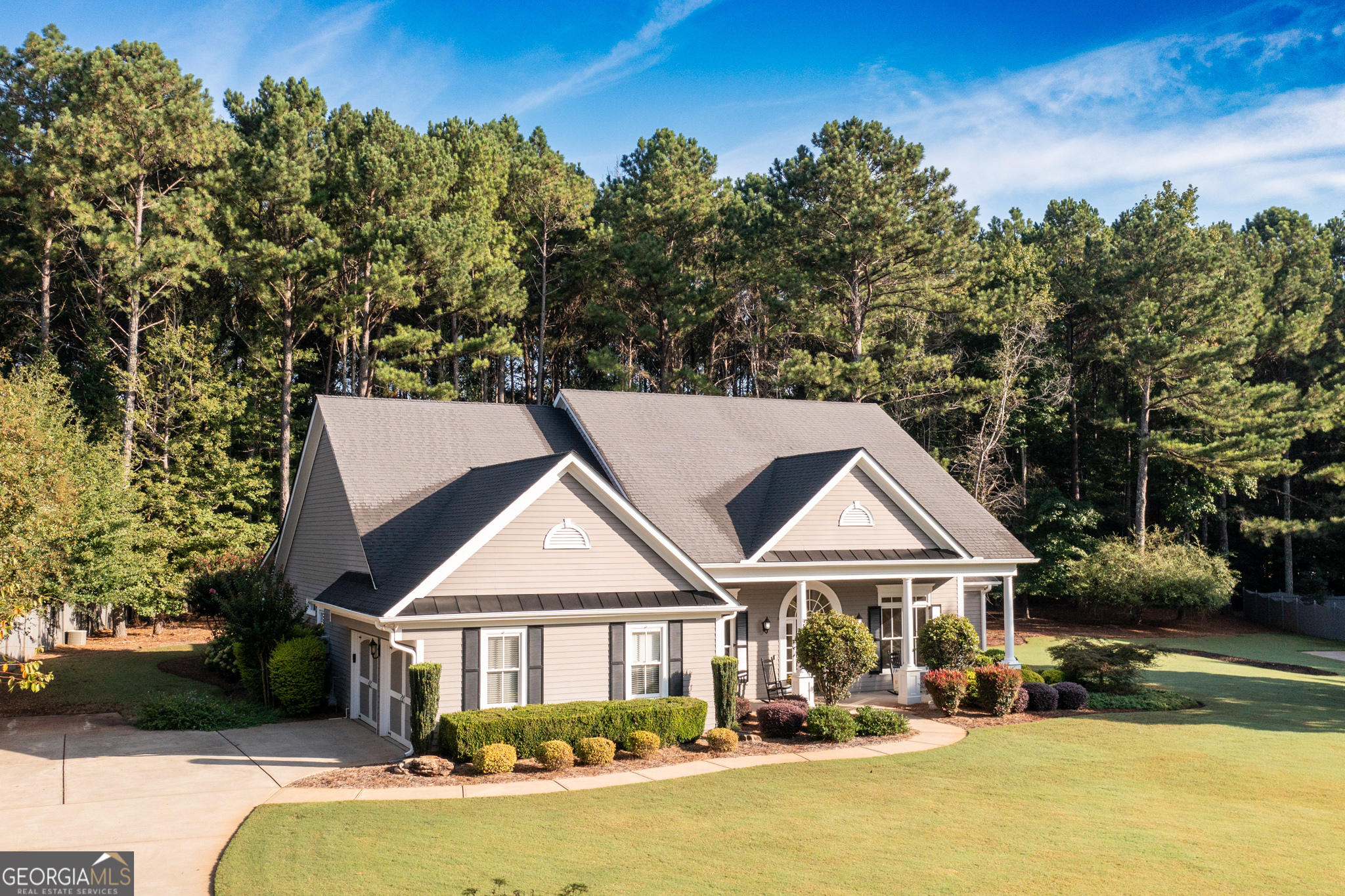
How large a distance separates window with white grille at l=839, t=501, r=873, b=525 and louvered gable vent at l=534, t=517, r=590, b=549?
7073 millimetres

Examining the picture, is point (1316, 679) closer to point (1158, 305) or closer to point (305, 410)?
point (1158, 305)

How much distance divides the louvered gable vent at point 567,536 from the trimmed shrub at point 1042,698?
10.8m

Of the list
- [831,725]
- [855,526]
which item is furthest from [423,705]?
[855,526]

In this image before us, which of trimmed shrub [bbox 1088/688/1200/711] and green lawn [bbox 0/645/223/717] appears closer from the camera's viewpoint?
green lawn [bbox 0/645/223/717]

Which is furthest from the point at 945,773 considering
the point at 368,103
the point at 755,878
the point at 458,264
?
the point at 368,103

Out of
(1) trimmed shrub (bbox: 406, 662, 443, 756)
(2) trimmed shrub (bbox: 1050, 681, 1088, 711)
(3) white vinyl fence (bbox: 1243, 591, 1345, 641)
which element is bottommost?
(3) white vinyl fence (bbox: 1243, 591, 1345, 641)

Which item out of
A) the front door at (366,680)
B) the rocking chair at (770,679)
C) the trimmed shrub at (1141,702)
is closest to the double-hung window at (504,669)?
the front door at (366,680)

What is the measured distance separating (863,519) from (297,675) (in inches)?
517

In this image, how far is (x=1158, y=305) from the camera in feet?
150

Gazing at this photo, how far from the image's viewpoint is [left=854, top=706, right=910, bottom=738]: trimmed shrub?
1877 cm

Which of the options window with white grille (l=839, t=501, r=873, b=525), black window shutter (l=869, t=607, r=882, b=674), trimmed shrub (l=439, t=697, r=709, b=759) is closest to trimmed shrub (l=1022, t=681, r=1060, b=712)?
black window shutter (l=869, t=607, r=882, b=674)

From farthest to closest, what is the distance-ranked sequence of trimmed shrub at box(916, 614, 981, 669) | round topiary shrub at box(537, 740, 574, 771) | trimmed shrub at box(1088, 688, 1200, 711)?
trimmed shrub at box(916, 614, 981, 669), trimmed shrub at box(1088, 688, 1200, 711), round topiary shrub at box(537, 740, 574, 771)

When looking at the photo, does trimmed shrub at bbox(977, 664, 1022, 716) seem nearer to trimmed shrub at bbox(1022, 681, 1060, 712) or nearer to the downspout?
trimmed shrub at bbox(1022, 681, 1060, 712)

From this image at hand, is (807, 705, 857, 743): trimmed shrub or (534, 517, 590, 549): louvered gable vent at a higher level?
(534, 517, 590, 549): louvered gable vent
